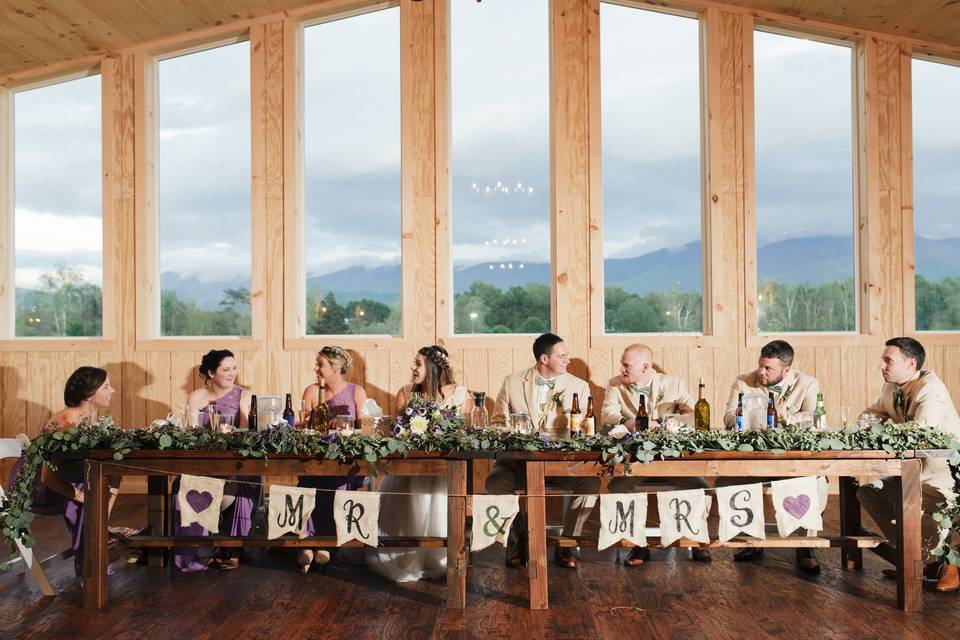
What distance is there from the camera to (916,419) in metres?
3.99

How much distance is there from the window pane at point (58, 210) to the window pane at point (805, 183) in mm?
5022

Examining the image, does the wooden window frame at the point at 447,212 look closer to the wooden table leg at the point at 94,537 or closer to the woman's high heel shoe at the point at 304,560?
the woman's high heel shoe at the point at 304,560

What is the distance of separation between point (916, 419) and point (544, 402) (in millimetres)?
2053

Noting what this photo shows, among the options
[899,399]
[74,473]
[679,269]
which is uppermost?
[679,269]

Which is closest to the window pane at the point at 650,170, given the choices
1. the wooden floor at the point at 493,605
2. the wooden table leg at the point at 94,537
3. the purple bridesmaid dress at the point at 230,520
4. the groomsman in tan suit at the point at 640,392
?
the groomsman in tan suit at the point at 640,392

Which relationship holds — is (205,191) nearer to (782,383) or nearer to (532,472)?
(532,472)

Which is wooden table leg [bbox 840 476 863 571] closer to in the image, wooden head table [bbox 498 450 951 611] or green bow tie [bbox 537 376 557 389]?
wooden head table [bbox 498 450 951 611]

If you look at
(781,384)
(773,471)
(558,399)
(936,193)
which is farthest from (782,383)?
(936,193)

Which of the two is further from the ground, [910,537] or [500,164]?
[500,164]

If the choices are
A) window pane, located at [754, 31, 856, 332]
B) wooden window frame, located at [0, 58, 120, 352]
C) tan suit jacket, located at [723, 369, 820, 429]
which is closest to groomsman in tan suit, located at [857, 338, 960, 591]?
tan suit jacket, located at [723, 369, 820, 429]

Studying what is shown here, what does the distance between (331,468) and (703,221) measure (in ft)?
11.8

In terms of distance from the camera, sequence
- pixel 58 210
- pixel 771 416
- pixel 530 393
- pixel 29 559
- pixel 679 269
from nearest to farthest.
→ pixel 29 559, pixel 771 416, pixel 530 393, pixel 679 269, pixel 58 210

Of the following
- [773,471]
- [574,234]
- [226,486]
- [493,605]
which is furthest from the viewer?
[574,234]

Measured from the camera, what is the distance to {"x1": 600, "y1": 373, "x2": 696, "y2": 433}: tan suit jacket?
16.6 ft
